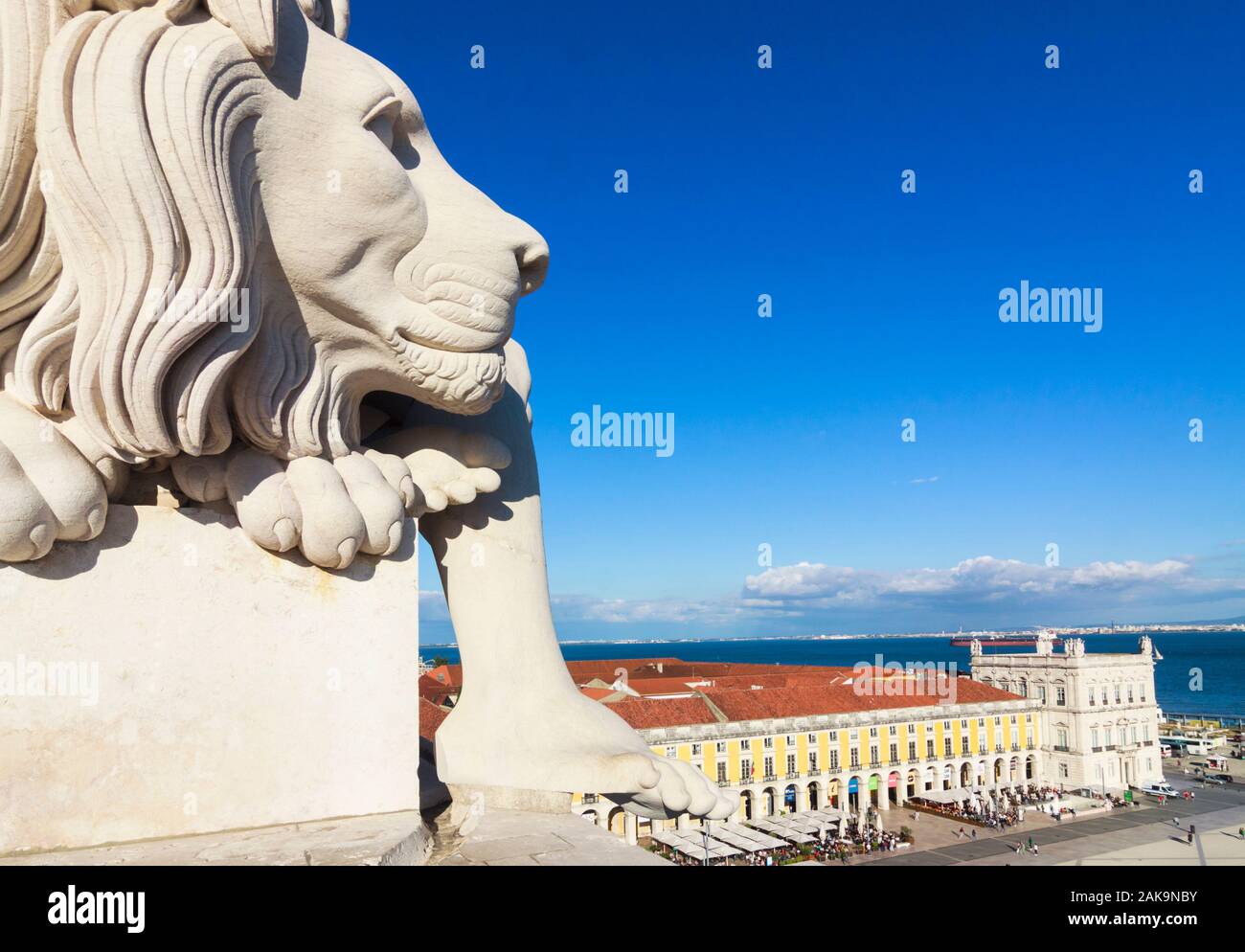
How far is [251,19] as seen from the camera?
9.85 ft

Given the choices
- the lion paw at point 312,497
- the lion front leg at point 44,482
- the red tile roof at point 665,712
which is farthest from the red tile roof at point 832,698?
the lion front leg at point 44,482

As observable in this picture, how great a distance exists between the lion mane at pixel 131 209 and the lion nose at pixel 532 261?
1179mm

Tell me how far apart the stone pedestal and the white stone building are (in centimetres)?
6451

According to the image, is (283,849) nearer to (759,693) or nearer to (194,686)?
(194,686)

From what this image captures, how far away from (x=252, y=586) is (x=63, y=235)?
5.00 ft

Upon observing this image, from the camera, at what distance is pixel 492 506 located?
15.0 feet

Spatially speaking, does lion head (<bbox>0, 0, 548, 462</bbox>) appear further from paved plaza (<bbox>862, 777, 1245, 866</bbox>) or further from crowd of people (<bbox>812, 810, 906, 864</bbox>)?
crowd of people (<bbox>812, 810, 906, 864</bbox>)

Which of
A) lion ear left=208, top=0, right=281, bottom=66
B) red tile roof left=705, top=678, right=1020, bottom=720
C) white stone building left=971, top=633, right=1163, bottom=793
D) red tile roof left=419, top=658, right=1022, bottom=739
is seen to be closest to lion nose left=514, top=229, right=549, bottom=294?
lion ear left=208, top=0, right=281, bottom=66

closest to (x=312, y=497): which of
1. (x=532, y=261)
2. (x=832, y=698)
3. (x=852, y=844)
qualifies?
(x=532, y=261)

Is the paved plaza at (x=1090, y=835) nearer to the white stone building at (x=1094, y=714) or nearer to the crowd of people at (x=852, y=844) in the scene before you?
the crowd of people at (x=852, y=844)

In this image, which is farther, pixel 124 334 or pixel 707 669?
pixel 707 669

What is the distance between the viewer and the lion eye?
11.6ft
